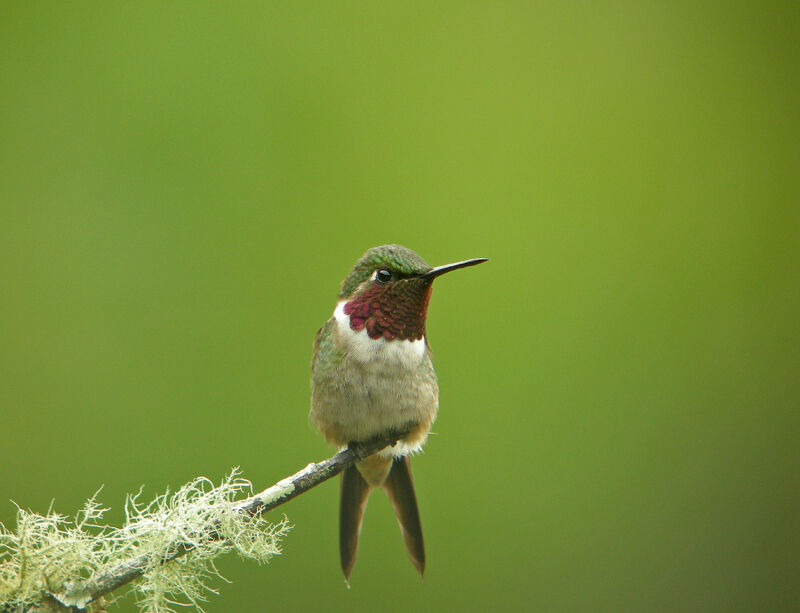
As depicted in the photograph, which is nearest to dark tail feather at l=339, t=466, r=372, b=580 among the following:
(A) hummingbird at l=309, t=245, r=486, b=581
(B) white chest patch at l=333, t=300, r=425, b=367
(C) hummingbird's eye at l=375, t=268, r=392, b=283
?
(A) hummingbird at l=309, t=245, r=486, b=581

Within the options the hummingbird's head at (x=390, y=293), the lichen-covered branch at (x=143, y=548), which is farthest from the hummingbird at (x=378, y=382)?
the lichen-covered branch at (x=143, y=548)

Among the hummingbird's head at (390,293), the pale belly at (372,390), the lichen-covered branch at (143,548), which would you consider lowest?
the lichen-covered branch at (143,548)

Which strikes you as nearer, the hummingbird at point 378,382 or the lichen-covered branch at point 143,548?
the lichen-covered branch at point 143,548

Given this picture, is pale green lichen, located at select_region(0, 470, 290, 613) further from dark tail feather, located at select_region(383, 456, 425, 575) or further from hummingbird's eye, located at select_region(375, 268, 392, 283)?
hummingbird's eye, located at select_region(375, 268, 392, 283)

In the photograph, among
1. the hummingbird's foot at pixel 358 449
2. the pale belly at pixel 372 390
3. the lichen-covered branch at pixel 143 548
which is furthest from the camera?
the pale belly at pixel 372 390

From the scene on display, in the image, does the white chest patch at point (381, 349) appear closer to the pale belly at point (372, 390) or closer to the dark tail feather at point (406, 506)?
the pale belly at point (372, 390)

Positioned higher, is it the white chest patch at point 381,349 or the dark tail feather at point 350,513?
the white chest patch at point 381,349

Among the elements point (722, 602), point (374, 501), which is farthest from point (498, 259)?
point (722, 602)
